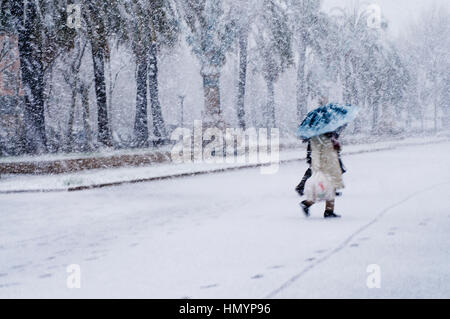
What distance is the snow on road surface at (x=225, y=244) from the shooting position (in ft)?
19.8

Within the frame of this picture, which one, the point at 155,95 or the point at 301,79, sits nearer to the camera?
the point at 155,95

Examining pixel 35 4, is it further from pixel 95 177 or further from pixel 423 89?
pixel 423 89

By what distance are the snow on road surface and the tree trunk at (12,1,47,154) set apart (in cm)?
939

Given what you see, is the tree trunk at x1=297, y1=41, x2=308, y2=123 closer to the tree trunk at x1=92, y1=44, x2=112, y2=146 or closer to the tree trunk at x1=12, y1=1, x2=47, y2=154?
the tree trunk at x1=92, y1=44, x2=112, y2=146

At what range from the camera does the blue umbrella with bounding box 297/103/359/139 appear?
9741 millimetres

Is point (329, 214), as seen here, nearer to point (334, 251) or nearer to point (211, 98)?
point (334, 251)

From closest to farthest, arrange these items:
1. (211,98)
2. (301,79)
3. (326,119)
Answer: (326,119), (211,98), (301,79)

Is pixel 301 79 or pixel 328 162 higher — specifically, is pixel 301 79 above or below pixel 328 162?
above

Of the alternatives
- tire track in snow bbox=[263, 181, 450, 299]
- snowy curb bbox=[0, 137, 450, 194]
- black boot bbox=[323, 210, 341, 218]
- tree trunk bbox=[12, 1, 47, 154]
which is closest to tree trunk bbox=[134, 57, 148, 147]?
tree trunk bbox=[12, 1, 47, 154]

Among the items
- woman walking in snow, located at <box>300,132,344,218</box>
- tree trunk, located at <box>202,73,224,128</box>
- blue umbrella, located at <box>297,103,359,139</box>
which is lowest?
woman walking in snow, located at <box>300,132,344,218</box>

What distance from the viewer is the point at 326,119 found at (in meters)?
9.88

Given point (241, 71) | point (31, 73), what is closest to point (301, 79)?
point (241, 71)

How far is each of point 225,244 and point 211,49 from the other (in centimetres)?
2228

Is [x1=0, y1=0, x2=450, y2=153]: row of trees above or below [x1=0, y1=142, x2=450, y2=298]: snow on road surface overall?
above
